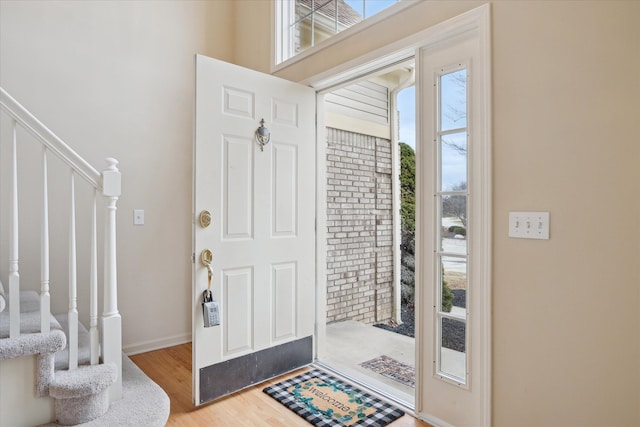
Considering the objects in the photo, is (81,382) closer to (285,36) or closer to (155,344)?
(155,344)

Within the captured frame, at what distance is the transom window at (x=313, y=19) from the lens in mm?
2472

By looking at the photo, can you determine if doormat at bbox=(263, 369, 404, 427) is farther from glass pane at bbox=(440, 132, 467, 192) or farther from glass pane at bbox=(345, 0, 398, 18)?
glass pane at bbox=(345, 0, 398, 18)

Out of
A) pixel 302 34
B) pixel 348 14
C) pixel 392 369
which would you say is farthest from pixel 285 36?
pixel 392 369

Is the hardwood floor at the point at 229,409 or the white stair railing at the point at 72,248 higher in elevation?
the white stair railing at the point at 72,248

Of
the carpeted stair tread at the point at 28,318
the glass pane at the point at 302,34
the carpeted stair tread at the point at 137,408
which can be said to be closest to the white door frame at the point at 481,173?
the glass pane at the point at 302,34

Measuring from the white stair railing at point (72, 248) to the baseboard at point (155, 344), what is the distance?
118 cm

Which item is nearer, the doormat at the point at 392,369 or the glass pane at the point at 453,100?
the glass pane at the point at 453,100

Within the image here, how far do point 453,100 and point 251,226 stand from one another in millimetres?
1393

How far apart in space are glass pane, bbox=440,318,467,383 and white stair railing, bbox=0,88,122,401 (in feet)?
5.38

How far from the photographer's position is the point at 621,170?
1.39 m

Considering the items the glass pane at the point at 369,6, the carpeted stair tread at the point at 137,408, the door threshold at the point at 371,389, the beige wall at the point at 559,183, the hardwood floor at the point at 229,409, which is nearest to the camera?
the beige wall at the point at 559,183

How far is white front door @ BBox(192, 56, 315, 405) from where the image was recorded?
2.18 meters

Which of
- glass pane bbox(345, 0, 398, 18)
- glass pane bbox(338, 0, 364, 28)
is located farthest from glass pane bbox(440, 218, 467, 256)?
glass pane bbox(338, 0, 364, 28)

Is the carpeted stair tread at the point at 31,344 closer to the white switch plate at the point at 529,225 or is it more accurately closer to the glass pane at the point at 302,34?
the white switch plate at the point at 529,225
